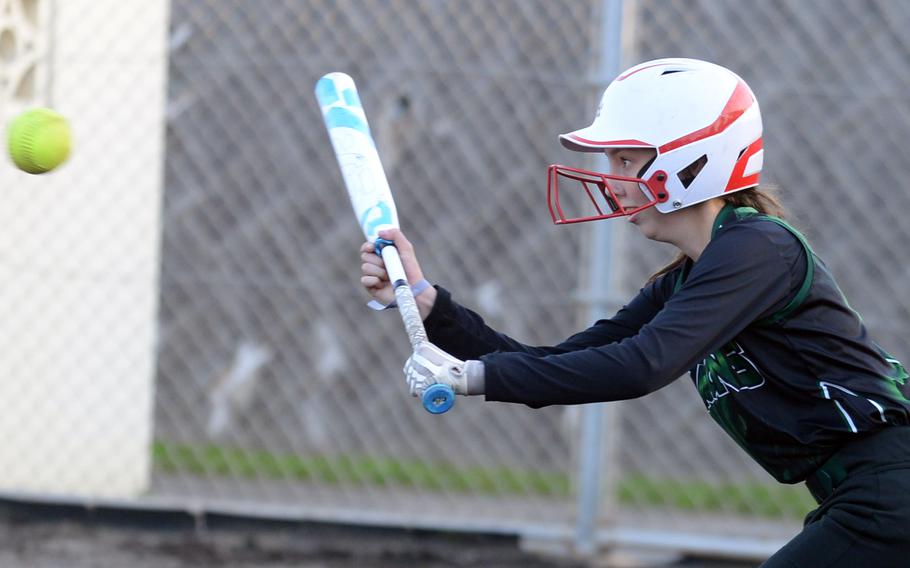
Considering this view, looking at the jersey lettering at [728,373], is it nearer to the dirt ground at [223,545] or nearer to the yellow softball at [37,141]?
the yellow softball at [37,141]

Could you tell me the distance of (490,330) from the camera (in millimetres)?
3111

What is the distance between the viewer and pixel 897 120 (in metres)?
5.39

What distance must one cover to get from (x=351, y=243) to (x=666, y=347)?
360 cm

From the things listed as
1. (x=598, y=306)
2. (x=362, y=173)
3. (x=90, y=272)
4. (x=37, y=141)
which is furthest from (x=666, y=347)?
(x=90, y=272)

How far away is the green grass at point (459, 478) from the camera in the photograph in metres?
5.34

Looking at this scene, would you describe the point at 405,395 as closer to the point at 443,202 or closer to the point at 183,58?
the point at 443,202

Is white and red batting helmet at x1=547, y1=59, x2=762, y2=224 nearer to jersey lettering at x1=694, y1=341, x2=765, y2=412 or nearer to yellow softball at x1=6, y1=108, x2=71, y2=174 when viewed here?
jersey lettering at x1=694, y1=341, x2=765, y2=412

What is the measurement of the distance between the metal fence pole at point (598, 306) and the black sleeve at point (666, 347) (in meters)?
2.27

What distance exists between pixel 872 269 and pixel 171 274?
10.2 feet

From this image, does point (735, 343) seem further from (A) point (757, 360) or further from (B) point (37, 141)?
(B) point (37, 141)

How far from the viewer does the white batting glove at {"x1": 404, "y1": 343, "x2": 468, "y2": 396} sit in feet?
8.08

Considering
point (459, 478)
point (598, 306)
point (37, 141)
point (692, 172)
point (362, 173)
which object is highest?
point (37, 141)

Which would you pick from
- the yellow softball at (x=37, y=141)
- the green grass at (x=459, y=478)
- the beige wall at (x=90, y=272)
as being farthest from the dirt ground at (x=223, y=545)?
the yellow softball at (x=37, y=141)

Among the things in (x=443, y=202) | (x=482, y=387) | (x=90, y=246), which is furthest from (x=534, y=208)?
(x=482, y=387)
